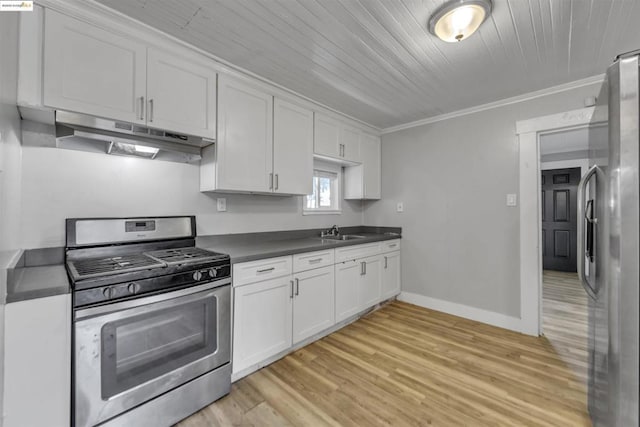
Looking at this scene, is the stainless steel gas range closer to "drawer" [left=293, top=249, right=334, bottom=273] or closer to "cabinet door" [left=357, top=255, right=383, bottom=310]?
"drawer" [left=293, top=249, right=334, bottom=273]

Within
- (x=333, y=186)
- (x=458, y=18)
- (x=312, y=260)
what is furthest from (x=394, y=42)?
(x=333, y=186)

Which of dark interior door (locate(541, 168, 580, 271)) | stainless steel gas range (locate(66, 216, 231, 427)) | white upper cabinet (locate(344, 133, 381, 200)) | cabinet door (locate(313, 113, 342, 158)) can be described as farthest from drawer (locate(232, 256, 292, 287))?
dark interior door (locate(541, 168, 580, 271))

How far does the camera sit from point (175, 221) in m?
2.06

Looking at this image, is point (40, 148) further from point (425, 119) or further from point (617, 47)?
point (617, 47)

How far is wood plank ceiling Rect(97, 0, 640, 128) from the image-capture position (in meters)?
1.54

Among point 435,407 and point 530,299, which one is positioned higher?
point 530,299

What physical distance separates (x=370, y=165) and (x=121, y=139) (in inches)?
108

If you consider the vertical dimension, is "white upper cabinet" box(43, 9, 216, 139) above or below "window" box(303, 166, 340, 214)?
above

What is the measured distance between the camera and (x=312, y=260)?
2.41m

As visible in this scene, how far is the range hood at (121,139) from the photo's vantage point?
1515 mm

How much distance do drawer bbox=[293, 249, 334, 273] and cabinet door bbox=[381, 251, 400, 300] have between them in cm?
101

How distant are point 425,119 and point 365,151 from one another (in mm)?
827

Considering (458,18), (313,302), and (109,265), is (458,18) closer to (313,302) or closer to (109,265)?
(313,302)

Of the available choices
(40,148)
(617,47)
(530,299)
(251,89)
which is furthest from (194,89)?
(530,299)
